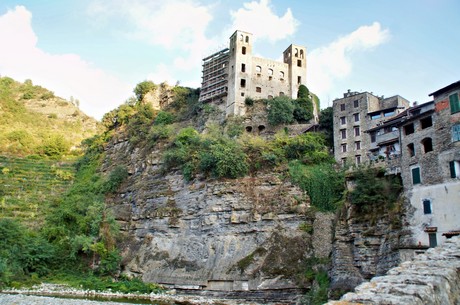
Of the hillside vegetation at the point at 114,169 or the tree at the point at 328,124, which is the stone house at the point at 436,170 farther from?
the tree at the point at 328,124

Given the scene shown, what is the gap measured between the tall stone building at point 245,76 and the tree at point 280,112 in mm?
4297

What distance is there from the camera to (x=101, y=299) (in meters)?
35.0

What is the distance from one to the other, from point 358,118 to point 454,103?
21.8 m

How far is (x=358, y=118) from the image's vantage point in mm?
48719

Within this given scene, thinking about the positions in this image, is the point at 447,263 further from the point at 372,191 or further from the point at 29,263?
the point at 29,263

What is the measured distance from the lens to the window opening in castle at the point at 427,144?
92.9 ft

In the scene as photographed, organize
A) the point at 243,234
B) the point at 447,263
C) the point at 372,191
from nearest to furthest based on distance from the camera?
the point at 447,263 < the point at 372,191 < the point at 243,234

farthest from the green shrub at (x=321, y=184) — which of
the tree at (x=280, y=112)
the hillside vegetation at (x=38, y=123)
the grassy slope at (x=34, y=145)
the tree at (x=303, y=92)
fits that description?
the hillside vegetation at (x=38, y=123)

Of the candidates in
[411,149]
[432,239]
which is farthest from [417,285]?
[411,149]

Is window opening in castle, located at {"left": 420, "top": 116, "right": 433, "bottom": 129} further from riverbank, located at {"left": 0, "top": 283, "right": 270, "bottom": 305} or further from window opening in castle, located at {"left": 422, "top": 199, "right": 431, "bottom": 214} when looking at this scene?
riverbank, located at {"left": 0, "top": 283, "right": 270, "bottom": 305}

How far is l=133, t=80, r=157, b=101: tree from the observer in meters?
71.5

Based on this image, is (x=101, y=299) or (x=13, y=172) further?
(x=13, y=172)

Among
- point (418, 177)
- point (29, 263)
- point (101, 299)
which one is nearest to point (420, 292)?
point (418, 177)

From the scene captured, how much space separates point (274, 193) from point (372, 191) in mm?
12092
